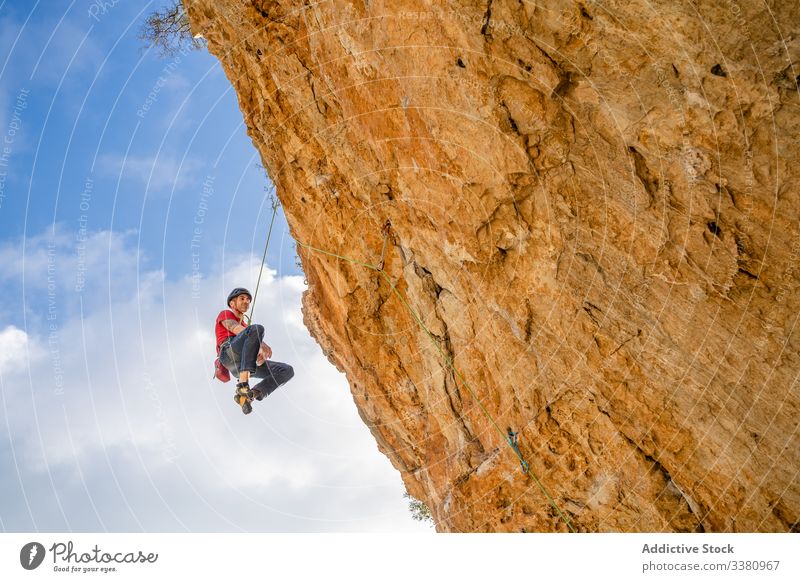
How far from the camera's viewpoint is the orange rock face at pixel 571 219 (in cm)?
730

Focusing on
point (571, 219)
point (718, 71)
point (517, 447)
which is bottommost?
point (517, 447)

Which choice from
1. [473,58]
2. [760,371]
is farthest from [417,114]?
[760,371]

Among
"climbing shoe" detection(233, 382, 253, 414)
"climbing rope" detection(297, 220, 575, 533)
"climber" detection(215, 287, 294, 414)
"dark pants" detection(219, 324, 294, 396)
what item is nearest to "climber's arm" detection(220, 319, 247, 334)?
"climber" detection(215, 287, 294, 414)

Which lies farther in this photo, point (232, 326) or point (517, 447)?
point (232, 326)

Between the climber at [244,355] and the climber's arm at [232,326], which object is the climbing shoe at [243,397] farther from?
the climber's arm at [232,326]

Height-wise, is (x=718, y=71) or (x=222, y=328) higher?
(x=222, y=328)

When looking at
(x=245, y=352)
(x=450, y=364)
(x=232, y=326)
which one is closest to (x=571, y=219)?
(x=450, y=364)

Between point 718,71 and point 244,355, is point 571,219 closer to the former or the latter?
point 718,71

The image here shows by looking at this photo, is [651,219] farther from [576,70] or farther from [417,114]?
[417,114]

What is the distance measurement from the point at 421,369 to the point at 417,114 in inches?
190

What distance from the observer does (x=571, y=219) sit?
28.1 feet

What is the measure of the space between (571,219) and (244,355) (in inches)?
240

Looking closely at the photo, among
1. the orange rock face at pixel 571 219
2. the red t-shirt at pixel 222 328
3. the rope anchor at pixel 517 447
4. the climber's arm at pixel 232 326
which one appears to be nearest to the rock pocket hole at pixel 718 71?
the orange rock face at pixel 571 219
